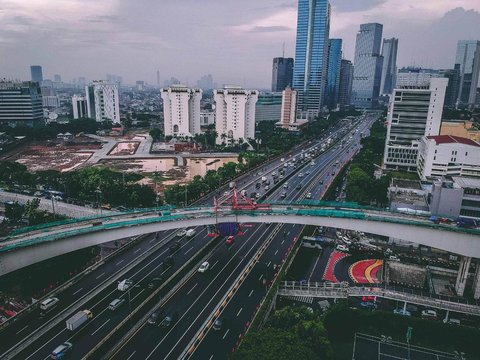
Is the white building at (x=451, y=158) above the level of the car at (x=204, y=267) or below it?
above

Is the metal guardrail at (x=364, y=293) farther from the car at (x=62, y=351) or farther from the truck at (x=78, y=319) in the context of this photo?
the car at (x=62, y=351)

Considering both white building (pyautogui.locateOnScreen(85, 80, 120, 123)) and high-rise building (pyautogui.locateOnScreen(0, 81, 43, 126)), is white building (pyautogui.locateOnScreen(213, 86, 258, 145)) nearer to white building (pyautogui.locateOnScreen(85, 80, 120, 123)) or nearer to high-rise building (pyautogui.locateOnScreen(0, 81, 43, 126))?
white building (pyautogui.locateOnScreen(85, 80, 120, 123))

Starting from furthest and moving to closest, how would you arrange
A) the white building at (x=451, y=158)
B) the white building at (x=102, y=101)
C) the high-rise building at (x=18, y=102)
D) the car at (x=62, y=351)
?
the white building at (x=102, y=101) → the high-rise building at (x=18, y=102) → the white building at (x=451, y=158) → the car at (x=62, y=351)

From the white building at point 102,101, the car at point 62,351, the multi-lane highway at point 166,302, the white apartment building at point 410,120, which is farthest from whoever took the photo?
the white building at point 102,101

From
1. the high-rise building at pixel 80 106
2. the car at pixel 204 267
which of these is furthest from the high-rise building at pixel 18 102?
the car at pixel 204 267

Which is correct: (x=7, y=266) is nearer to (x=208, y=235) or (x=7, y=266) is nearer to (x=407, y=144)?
(x=208, y=235)

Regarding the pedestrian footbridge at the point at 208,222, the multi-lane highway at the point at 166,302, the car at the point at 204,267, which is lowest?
the multi-lane highway at the point at 166,302

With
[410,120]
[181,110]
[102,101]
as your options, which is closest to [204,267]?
[410,120]
